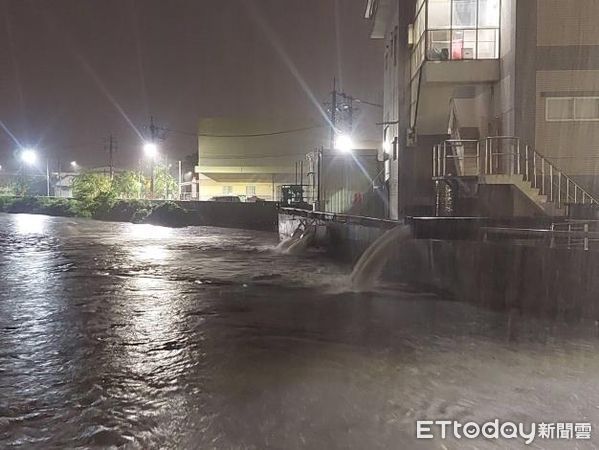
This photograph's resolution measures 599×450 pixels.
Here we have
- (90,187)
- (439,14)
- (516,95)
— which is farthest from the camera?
(90,187)

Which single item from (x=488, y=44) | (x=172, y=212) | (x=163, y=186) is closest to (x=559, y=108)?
(x=488, y=44)

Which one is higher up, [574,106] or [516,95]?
[516,95]

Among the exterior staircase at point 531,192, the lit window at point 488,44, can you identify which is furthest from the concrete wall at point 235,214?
the exterior staircase at point 531,192

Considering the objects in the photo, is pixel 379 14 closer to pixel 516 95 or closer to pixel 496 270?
pixel 516 95

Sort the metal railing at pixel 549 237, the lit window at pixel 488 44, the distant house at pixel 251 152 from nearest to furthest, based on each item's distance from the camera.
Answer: the metal railing at pixel 549 237 < the lit window at pixel 488 44 < the distant house at pixel 251 152

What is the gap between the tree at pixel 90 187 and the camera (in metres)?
54.0

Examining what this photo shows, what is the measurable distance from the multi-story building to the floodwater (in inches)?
187

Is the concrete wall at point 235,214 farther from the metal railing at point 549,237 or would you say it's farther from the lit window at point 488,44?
the metal railing at point 549,237

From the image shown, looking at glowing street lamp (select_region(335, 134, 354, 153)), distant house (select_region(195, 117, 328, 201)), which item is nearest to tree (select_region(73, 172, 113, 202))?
distant house (select_region(195, 117, 328, 201))

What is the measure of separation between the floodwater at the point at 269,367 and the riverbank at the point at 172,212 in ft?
75.1

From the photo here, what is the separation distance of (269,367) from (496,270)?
18.4 ft

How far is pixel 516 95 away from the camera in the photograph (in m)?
15.2

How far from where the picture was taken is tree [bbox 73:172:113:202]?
5403cm

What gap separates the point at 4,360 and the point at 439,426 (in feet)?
18.1
